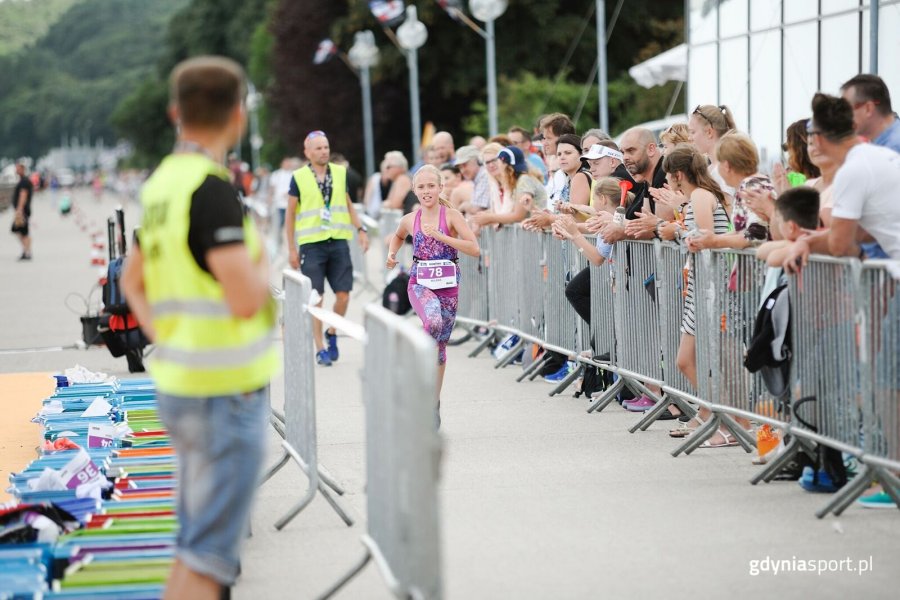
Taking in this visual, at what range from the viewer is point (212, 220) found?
4492mm

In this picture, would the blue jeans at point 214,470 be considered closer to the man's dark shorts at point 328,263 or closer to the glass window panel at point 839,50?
the man's dark shorts at point 328,263

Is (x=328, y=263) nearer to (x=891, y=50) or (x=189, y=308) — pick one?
Result: (x=891, y=50)

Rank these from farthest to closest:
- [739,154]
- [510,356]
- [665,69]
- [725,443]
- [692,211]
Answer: [665,69] < [510,356] < [725,443] < [692,211] < [739,154]

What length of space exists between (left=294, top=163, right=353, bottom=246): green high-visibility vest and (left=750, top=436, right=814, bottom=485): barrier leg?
267 inches

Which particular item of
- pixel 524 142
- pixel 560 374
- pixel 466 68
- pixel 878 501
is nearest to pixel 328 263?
pixel 524 142

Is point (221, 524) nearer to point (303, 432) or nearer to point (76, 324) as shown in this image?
point (303, 432)

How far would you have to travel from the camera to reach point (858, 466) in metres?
7.82

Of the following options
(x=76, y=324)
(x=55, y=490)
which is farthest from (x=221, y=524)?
(x=76, y=324)

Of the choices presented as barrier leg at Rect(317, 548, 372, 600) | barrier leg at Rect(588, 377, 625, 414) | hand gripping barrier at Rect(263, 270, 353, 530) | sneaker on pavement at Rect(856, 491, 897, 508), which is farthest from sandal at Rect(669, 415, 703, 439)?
barrier leg at Rect(317, 548, 372, 600)

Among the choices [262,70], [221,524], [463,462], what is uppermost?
[262,70]

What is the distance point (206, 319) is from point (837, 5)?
52.4 ft

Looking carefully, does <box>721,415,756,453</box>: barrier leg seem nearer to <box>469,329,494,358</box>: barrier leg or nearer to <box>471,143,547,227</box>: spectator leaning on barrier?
<box>471,143,547,227</box>: spectator leaning on barrier

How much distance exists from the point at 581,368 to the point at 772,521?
15.0 feet

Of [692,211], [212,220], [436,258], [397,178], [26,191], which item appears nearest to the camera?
[212,220]
